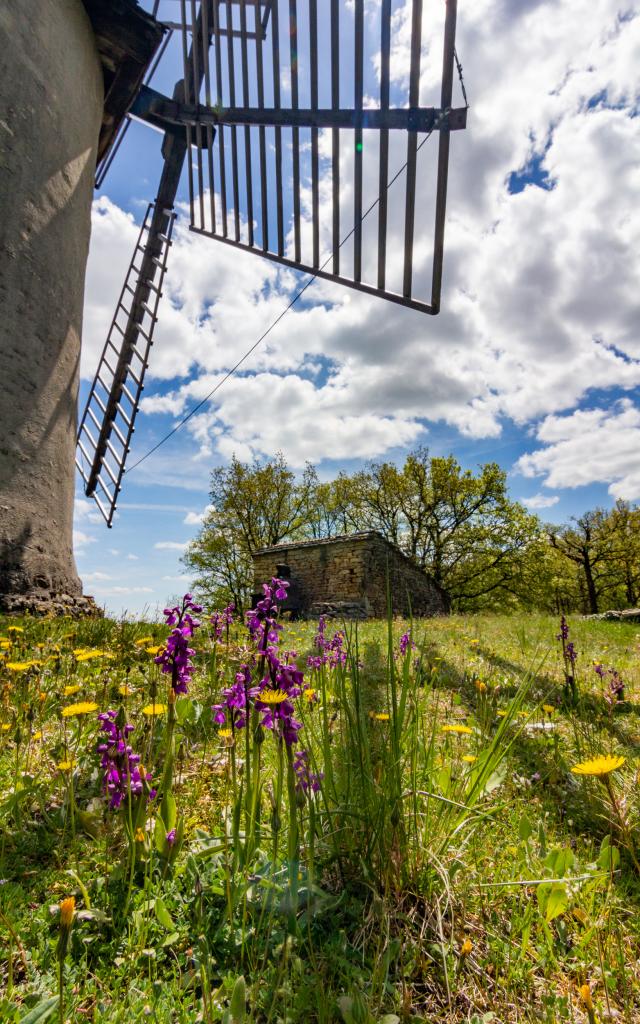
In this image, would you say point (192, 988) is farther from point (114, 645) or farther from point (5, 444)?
point (5, 444)

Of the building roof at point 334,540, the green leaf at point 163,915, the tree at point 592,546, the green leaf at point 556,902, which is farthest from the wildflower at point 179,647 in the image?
the tree at point 592,546

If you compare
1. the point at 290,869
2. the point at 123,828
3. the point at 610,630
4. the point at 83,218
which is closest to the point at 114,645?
the point at 123,828

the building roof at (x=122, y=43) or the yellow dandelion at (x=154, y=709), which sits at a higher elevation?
the building roof at (x=122, y=43)

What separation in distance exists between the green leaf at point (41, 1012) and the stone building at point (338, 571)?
43.5 ft

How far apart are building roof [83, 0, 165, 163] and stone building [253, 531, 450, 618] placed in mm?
11866

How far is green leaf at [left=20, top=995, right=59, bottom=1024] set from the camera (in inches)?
43.7

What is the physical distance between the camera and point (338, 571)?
1639 centimetres

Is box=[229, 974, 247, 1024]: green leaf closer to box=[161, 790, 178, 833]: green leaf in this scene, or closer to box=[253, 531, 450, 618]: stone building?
box=[161, 790, 178, 833]: green leaf

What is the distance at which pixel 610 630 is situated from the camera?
904cm

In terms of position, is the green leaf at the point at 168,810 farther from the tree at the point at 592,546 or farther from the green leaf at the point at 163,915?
the tree at the point at 592,546

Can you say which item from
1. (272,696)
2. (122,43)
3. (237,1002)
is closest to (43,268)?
(122,43)

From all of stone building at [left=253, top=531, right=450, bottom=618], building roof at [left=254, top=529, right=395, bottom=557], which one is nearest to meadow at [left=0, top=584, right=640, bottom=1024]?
stone building at [left=253, top=531, right=450, bottom=618]

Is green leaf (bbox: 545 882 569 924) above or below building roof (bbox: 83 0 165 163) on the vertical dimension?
below

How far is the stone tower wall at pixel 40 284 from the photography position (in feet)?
18.5
